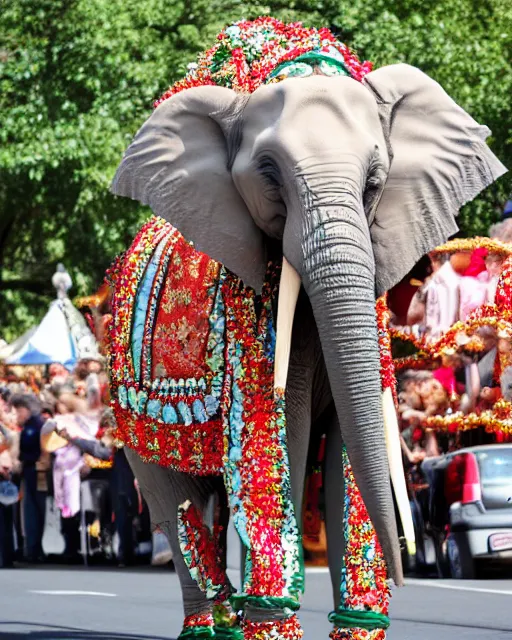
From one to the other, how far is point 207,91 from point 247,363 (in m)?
1.25

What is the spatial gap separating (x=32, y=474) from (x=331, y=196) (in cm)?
997

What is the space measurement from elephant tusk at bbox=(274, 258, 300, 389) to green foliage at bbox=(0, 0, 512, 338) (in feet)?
41.2

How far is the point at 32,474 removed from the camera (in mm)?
17375

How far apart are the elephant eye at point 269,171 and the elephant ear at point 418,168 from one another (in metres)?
0.51

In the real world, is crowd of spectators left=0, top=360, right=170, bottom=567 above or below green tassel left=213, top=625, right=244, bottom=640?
above

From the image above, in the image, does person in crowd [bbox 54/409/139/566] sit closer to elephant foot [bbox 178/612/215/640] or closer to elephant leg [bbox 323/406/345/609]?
elephant foot [bbox 178/612/215/640]

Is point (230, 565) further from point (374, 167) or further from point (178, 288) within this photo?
point (374, 167)

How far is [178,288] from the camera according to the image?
364 inches

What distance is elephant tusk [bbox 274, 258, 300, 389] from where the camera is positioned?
7.98 meters

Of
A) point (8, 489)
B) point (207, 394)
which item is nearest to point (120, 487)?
point (8, 489)

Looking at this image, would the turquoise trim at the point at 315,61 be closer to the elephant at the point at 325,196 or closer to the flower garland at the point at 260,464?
the elephant at the point at 325,196


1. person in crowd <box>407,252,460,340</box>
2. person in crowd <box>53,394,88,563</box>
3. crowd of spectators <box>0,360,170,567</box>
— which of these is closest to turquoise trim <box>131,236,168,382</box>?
person in crowd <box>407,252,460,340</box>

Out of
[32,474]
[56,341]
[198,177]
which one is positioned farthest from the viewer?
[56,341]

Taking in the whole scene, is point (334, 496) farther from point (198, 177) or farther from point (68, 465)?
point (68, 465)
